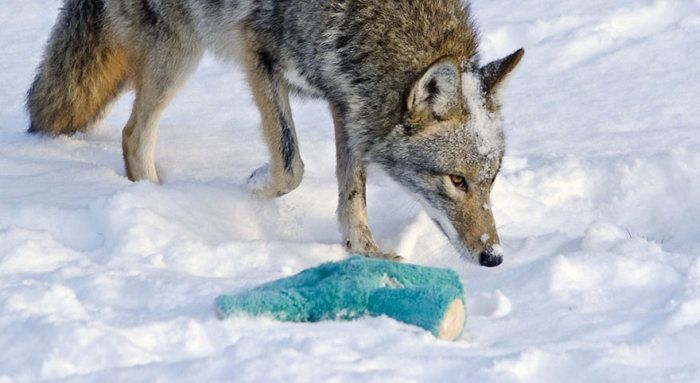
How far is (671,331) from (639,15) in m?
5.28

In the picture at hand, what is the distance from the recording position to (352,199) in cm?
512

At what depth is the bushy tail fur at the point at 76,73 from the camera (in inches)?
231

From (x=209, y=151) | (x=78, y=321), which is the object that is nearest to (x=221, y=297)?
(x=78, y=321)

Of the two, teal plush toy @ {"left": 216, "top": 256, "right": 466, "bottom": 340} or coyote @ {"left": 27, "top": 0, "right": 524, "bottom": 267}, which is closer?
teal plush toy @ {"left": 216, "top": 256, "right": 466, "bottom": 340}

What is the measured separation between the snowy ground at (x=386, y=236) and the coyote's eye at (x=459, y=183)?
34cm

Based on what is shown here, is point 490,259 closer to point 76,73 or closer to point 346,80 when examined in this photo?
point 346,80

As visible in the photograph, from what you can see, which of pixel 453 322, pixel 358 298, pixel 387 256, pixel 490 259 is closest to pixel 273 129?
pixel 387 256

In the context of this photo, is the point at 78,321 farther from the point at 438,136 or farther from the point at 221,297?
the point at 438,136

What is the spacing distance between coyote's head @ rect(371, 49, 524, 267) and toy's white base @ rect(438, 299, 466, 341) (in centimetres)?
110

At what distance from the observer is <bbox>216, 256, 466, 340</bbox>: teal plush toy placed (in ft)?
10.8

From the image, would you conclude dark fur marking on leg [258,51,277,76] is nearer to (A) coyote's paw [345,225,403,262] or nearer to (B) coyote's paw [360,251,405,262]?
(A) coyote's paw [345,225,403,262]

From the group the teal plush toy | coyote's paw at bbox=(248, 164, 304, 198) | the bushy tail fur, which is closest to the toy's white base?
the teal plush toy

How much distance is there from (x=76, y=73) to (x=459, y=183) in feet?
7.91

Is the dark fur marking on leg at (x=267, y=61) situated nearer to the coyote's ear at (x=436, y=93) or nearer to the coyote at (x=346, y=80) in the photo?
the coyote at (x=346, y=80)
